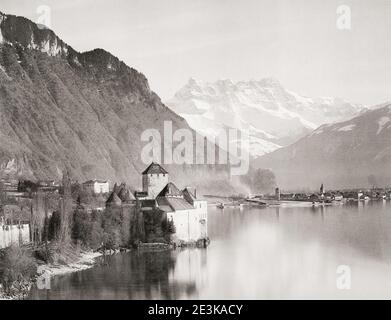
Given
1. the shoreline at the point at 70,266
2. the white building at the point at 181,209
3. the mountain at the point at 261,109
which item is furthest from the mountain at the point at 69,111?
the mountain at the point at 261,109

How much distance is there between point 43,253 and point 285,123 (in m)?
158

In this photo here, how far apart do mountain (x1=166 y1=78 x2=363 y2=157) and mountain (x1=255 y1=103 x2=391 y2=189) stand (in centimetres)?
1478

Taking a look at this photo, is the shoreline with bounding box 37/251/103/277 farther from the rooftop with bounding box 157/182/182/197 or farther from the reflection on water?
the rooftop with bounding box 157/182/182/197

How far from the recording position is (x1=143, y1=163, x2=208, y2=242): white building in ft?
87.5

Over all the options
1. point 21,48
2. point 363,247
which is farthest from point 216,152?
point 363,247

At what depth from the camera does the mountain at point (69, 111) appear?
2048 inches

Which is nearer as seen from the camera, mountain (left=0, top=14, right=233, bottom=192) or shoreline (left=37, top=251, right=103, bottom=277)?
shoreline (left=37, top=251, right=103, bottom=277)

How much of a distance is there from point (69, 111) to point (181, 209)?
3783 cm

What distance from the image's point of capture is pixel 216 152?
82438 mm

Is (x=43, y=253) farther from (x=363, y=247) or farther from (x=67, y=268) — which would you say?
(x=363, y=247)

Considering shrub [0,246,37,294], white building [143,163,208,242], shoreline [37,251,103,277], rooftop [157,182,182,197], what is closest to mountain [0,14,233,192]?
white building [143,163,208,242]

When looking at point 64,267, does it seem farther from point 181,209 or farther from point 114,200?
point 181,209

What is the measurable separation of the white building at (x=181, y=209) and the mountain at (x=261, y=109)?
110 metres

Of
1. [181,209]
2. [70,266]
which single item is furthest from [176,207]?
[70,266]
